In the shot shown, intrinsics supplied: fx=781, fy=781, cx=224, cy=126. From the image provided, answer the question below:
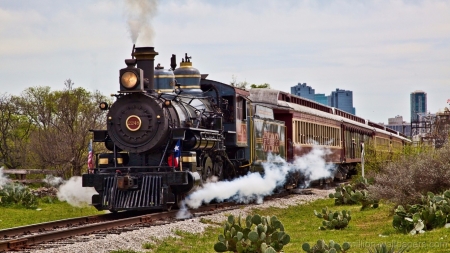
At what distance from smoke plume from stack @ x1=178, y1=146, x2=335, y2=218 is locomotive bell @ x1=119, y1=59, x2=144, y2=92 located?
3331 millimetres

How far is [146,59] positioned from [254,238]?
9.35m

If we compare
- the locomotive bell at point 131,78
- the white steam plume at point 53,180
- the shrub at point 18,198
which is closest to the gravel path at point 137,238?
the locomotive bell at point 131,78

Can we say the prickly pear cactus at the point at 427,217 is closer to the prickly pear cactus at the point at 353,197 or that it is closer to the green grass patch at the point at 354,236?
the green grass patch at the point at 354,236

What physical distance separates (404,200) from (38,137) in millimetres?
28167

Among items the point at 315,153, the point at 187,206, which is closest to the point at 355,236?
the point at 187,206

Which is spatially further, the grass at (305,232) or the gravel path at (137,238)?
the grass at (305,232)

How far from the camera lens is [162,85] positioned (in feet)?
73.3

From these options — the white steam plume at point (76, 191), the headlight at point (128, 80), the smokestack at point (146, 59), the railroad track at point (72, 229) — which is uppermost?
the smokestack at point (146, 59)

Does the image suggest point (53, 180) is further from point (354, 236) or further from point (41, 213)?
point (354, 236)

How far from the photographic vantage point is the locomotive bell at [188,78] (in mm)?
23625

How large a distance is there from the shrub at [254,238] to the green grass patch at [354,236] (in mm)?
894

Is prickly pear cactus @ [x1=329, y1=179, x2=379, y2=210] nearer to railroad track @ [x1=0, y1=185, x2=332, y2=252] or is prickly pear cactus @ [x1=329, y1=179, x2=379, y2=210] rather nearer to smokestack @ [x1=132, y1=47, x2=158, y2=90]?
railroad track @ [x1=0, y1=185, x2=332, y2=252]

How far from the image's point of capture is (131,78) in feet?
67.7

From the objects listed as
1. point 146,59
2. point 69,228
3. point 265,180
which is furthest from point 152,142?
point 265,180
